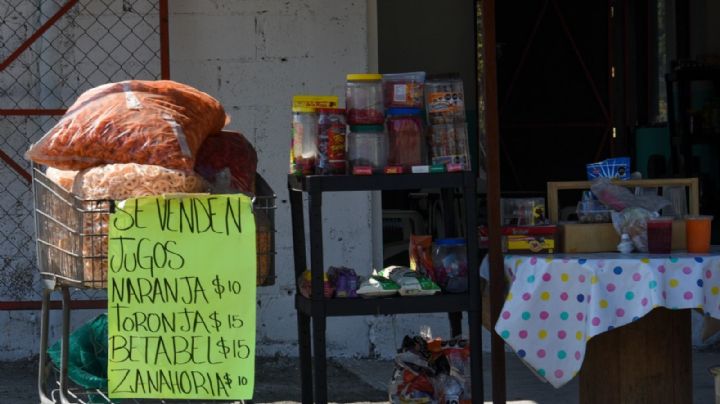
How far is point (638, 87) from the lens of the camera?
41.7 feet

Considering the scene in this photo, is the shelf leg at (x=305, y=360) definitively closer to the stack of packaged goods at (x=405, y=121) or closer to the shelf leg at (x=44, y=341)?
the stack of packaged goods at (x=405, y=121)

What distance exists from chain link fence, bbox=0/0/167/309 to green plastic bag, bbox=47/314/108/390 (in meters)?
2.16

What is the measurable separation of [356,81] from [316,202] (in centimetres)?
53

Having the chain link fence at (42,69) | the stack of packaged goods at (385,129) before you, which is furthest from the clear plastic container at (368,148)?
the chain link fence at (42,69)

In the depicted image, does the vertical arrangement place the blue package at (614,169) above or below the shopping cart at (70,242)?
above

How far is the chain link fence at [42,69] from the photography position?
675cm

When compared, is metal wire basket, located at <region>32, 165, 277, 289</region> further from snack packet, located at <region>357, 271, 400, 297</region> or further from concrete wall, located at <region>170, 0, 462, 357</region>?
concrete wall, located at <region>170, 0, 462, 357</region>

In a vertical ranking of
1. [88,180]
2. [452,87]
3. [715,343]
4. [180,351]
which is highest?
[452,87]

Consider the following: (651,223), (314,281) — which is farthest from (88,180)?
(651,223)

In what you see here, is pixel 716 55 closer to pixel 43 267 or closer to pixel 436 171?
pixel 436 171

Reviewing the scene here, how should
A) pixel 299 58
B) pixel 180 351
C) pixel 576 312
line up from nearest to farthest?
pixel 180 351 → pixel 576 312 → pixel 299 58

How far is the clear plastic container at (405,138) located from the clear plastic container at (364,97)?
0.06m

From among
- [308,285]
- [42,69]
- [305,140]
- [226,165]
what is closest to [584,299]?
[308,285]

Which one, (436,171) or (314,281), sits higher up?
(436,171)
